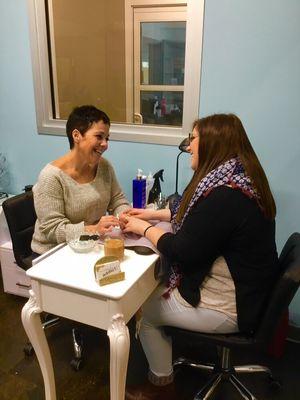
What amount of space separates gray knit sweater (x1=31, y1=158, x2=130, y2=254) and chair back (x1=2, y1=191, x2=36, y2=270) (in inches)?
3.7

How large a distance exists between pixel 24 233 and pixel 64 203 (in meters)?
0.37

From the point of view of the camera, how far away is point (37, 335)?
49.0 inches

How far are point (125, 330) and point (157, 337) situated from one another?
39cm

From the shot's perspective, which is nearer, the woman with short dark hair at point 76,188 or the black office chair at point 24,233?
the woman with short dark hair at point 76,188

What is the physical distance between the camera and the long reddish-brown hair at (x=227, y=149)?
45.6 inches

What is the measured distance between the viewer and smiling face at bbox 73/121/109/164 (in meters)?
1.54

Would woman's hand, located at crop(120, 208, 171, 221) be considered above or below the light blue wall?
below

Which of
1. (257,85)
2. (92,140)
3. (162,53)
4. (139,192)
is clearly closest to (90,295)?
(92,140)

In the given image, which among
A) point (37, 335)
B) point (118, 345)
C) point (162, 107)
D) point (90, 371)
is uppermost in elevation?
point (162, 107)

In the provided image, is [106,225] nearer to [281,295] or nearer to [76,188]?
[76,188]

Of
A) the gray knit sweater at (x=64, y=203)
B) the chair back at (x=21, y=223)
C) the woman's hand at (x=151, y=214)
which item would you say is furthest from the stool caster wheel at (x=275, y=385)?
the chair back at (x=21, y=223)

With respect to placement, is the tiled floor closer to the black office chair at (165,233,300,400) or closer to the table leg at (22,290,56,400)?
the black office chair at (165,233,300,400)

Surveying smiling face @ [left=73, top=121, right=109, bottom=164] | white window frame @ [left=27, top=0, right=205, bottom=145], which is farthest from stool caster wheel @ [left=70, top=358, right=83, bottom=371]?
white window frame @ [left=27, top=0, right=205, bottom=145]

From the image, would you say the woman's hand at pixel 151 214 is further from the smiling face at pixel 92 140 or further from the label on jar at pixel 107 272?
the label on jar at pixel 107 272
